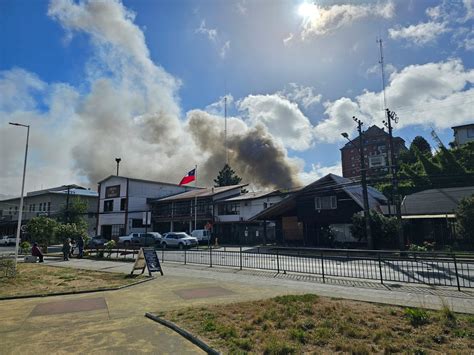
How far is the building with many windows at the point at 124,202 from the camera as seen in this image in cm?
5775

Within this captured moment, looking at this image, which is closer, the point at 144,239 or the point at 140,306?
the point at 140,306

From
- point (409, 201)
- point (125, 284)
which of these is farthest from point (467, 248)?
point (125, 284)

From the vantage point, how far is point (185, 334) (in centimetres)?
607

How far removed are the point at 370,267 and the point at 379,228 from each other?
15.8m

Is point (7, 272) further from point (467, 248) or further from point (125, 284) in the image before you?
point (467, 248)

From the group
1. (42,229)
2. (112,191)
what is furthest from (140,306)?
(112,191)

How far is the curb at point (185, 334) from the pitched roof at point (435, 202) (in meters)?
32.3

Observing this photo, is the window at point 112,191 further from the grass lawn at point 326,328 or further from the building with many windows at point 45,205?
the grass lawn at point 326,328

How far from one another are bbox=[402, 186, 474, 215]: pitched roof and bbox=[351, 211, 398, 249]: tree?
5860 millimetres

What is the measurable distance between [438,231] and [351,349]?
31.8 metres

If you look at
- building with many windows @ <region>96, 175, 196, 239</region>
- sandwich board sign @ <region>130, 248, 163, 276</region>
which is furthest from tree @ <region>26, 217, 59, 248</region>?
building with many windows @ <region>96, 175, 196, 239</region>

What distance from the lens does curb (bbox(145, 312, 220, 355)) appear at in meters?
5.30

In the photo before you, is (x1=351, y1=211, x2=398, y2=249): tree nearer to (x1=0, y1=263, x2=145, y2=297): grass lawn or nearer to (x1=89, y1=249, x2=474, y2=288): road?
(x1=89, y1=249, x2=474, y2=288): road

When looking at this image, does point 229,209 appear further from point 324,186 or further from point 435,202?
point 435,202
